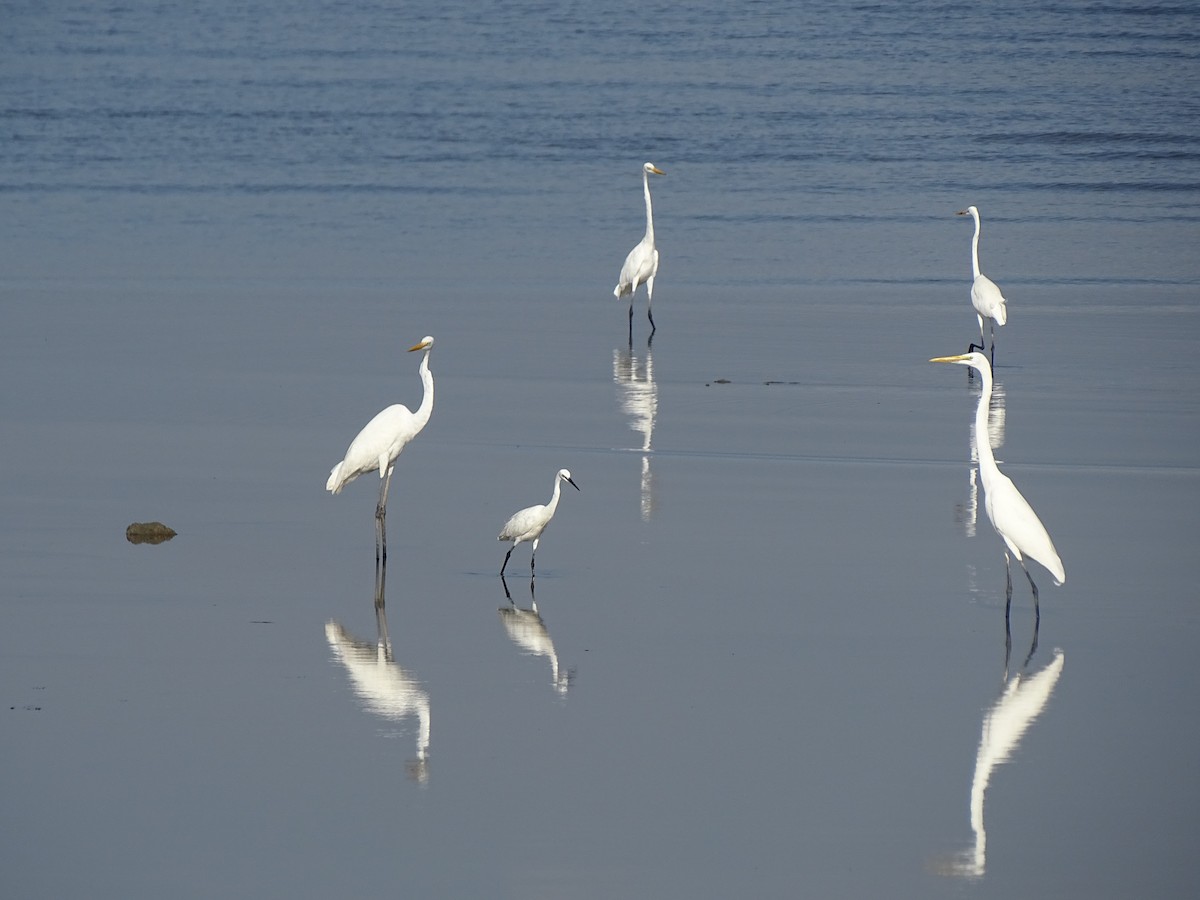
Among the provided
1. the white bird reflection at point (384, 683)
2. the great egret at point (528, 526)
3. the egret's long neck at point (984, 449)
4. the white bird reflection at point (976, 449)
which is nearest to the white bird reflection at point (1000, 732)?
the egret's long neck at point (984, 449)

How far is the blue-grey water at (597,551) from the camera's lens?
5.54 m

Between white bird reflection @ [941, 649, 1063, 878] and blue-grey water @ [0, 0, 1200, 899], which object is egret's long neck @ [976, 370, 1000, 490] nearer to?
blue-grey water @ [0, 0, 1200, 899]

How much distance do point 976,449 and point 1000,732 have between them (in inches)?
217

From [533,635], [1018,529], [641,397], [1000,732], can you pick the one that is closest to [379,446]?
[533,635]

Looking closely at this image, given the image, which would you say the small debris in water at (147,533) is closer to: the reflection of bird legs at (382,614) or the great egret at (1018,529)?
the reflection of bird legs at (382,614)

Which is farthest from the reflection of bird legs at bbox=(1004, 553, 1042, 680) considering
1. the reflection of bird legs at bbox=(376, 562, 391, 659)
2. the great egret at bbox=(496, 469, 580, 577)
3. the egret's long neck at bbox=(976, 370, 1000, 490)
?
the reflection of bird legs at bbox=(376, 562, 391, 659)

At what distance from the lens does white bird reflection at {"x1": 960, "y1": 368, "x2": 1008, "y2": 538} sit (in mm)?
9758

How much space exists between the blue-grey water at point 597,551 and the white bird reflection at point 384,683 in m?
0.02

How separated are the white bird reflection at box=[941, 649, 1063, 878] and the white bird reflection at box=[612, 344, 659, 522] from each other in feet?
10.1

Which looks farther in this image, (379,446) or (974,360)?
(379,446)

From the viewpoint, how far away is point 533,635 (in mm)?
7574

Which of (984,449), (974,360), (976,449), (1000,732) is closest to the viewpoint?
(1000,732)

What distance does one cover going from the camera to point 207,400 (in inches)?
518

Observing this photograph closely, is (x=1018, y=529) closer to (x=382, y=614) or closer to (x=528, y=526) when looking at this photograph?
(x=528, y=526)
